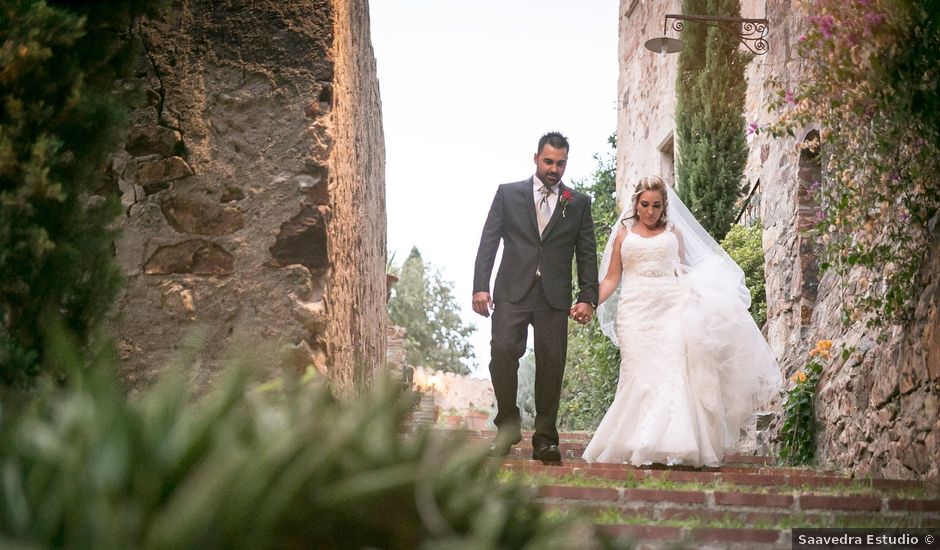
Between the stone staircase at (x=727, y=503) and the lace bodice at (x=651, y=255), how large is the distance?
179cm

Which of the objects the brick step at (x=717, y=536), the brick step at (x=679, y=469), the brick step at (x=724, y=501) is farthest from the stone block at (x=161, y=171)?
the brick step at (x=679, y=469)

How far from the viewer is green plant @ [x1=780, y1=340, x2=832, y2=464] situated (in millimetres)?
7340

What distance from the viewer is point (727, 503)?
15.0 feet

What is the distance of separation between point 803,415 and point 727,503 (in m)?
3.04

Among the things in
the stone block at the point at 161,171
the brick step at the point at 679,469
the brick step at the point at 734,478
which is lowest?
the brick step at the point at 679,469

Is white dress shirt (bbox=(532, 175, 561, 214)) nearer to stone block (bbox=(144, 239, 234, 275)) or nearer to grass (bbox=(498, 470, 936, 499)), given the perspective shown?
grass (bbox=(498, 470, 936, 499))

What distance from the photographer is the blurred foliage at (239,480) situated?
63.5 inches

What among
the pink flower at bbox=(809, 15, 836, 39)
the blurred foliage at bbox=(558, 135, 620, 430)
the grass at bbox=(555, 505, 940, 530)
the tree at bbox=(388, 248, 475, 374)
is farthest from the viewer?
the tree at bbox=(388, 248, 475, 374)

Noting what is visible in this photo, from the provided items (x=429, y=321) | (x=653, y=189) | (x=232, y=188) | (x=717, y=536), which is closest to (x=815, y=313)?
(x=653, y=189)

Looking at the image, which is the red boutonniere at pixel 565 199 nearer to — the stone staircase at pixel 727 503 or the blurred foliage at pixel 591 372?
the stone staircase at pixel 727 503

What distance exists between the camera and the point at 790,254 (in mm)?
9172

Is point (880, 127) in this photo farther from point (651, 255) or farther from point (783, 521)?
point (651, 255)

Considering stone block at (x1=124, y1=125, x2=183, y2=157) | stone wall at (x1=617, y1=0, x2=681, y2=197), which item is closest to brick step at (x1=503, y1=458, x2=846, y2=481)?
stone block at (x1=124, y1=125, x2=183, y2=157)

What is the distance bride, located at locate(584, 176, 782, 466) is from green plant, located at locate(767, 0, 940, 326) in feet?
3.36
